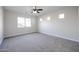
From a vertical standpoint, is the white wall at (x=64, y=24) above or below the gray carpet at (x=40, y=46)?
above

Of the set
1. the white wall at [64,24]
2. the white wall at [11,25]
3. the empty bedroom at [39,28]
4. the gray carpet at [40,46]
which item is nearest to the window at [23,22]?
the empty bedroom at [39,28]

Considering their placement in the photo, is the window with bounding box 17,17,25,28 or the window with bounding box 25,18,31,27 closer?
the window with bounding box 17,17,25,28

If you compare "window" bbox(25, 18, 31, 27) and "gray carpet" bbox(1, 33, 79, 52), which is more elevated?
"window" bbox(25, 18, 31, 27)

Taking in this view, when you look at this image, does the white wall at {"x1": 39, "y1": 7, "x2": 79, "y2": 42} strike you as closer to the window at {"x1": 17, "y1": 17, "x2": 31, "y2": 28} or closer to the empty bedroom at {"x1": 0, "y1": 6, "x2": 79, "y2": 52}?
the empty bedroom at {"x1": 0, "y1": 6, "x2": 79, "y2": 52}

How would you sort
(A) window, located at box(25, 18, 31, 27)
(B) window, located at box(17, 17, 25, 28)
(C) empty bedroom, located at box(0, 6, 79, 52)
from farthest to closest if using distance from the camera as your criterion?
(A) window, located at box(25, 18, 31, 27)
(B) window, located at box(17, 17, 25, 28)
(C) empty bedroom, located at box(0, 6, 79, 52)

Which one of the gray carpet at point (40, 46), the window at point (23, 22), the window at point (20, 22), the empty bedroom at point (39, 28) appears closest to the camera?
the gray carpet at point (40, 46)

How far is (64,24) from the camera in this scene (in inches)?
228

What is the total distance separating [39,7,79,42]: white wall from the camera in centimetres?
493

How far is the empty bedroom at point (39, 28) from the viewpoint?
153 inches

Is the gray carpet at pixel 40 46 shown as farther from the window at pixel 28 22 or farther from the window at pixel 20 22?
the window at pixel 28 22

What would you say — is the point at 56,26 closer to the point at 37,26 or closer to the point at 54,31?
the point at 54,31

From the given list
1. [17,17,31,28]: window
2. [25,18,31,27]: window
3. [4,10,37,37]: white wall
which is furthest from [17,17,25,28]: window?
[25,18,31,27]: window
